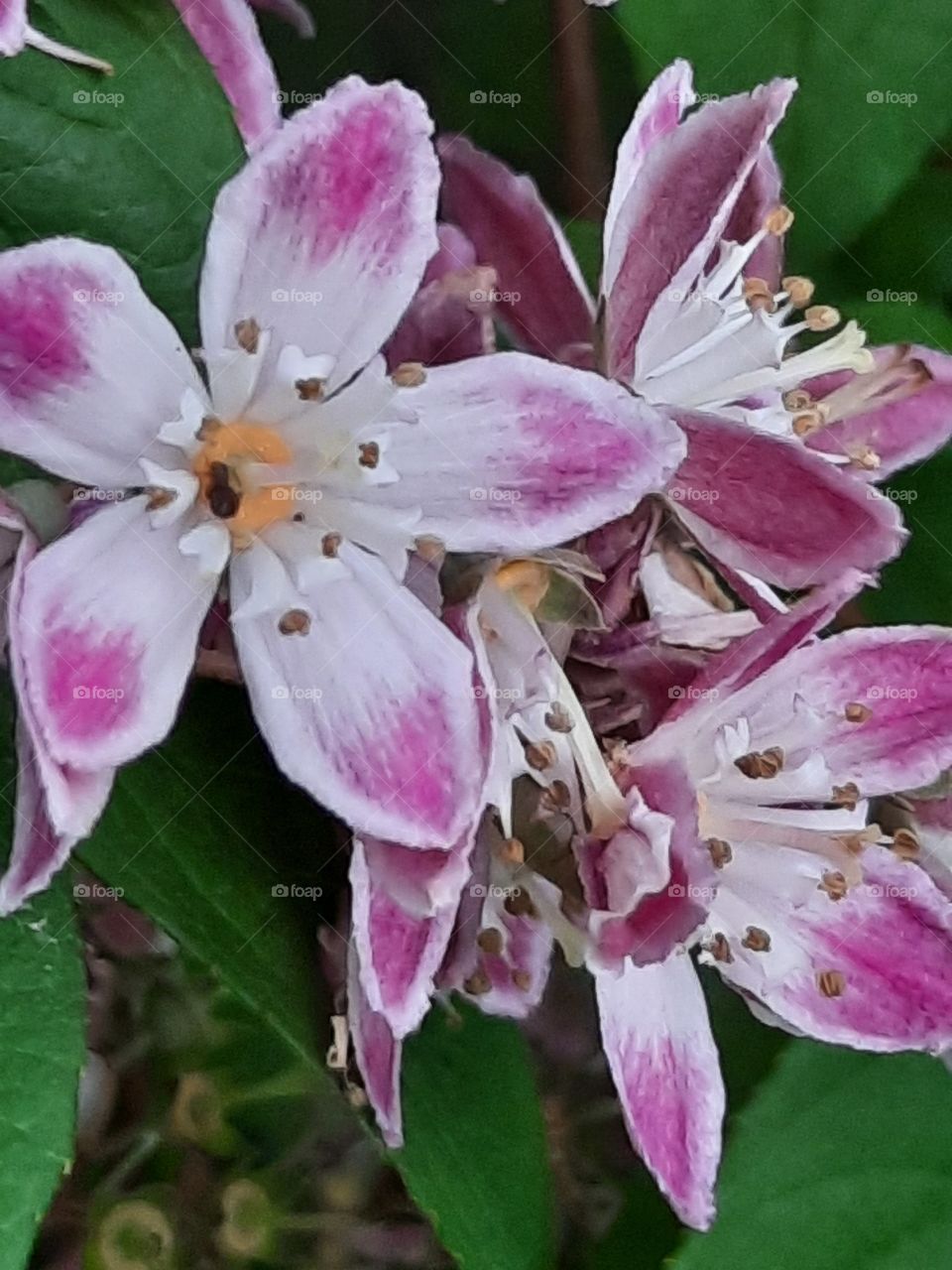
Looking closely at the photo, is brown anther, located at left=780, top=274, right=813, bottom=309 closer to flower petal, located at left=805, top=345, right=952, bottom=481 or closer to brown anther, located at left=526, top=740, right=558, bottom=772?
flower petal, located at left=805, top=345, right=952, bottom=481

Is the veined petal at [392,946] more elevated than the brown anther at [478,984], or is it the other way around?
the veined petal at [392,946]

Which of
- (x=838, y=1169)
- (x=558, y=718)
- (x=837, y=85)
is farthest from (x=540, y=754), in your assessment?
(x=837, y=85)

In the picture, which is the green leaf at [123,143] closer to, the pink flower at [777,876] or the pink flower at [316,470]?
the pink flower at [316,470]

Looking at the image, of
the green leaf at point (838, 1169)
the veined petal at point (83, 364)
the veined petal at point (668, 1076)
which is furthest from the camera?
the green leaf at point (838, 1169)

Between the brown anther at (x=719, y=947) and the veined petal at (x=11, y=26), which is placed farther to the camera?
the brown anther at (x=719, y=947)

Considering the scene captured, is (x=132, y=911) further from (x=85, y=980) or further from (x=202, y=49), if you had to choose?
(x=202, y=49)

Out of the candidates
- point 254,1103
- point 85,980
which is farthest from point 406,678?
point 254,1103

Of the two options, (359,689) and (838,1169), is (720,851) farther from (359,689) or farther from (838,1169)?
(838,1169)

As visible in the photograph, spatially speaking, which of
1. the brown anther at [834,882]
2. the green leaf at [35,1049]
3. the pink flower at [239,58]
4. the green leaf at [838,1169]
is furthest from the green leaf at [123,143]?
the green leaf at [838,1169]
